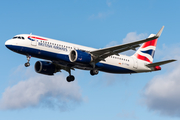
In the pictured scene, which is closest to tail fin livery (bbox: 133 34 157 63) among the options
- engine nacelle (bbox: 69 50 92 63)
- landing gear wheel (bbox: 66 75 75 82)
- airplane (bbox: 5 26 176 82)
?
airplane (bbox: 5 26 176 82)

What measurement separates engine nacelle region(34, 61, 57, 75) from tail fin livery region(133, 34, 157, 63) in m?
13.2

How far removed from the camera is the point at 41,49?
39.1 m

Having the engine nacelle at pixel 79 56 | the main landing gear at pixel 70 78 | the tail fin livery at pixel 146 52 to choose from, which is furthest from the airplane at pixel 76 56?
the main landing gear at pixel 70 78

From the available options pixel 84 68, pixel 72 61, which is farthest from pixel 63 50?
pixel 84 68

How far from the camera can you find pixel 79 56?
3988cm

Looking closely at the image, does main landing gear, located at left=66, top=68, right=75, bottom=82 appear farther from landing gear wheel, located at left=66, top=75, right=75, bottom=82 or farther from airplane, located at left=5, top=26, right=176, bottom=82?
airplane, located at left=5, top=26, right=176, bottom=82

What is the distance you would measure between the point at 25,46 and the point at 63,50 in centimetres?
491

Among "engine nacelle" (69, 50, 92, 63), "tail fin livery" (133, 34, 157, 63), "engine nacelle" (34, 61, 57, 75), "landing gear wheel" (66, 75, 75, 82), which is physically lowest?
"engine nacelle" (69, 50, 92, 63)

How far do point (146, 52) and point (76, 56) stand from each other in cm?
1552

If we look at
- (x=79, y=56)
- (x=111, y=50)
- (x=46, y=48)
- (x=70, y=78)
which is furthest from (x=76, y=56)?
(x=70, y=78)

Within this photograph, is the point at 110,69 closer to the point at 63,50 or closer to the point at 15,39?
the point at 63,50

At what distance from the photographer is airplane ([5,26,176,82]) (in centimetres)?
3897

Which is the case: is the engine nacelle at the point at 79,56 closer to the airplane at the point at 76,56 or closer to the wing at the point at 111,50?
the airplane at the point at 76,56

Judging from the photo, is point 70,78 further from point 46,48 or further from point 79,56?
point 46,48
